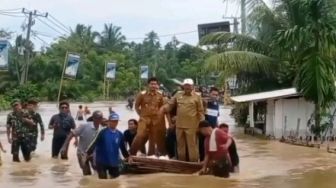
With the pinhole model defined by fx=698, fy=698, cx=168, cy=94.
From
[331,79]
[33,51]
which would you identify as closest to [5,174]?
[331,79]

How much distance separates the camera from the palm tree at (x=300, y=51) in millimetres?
21766

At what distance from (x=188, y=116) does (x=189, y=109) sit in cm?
14

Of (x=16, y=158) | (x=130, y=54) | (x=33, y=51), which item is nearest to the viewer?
(x=16, y=158)

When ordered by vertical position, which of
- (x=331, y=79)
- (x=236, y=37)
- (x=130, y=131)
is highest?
(x=236, y=37)

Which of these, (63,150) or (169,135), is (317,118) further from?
(169,135)

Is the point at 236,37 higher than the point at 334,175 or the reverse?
higher

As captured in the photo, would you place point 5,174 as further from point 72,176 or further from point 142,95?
point 142,95

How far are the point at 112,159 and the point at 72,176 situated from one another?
238 centimetres

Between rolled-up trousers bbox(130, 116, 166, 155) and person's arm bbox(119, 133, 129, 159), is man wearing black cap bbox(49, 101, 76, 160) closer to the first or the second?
rolled-up trousers bbox(130, 116, 166, 155)

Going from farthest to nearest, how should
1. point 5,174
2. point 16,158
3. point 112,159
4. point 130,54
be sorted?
point 130,54 < point 16,158 < point 5,174 < point 112,159

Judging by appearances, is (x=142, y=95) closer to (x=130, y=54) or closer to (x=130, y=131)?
(x=130, y=131)

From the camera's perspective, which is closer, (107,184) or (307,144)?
(107,184)

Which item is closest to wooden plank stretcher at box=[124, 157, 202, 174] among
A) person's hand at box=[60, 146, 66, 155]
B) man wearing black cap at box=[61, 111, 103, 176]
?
man wearing black cap at box=[61, 111, 103, 176]

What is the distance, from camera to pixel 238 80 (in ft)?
95.1
